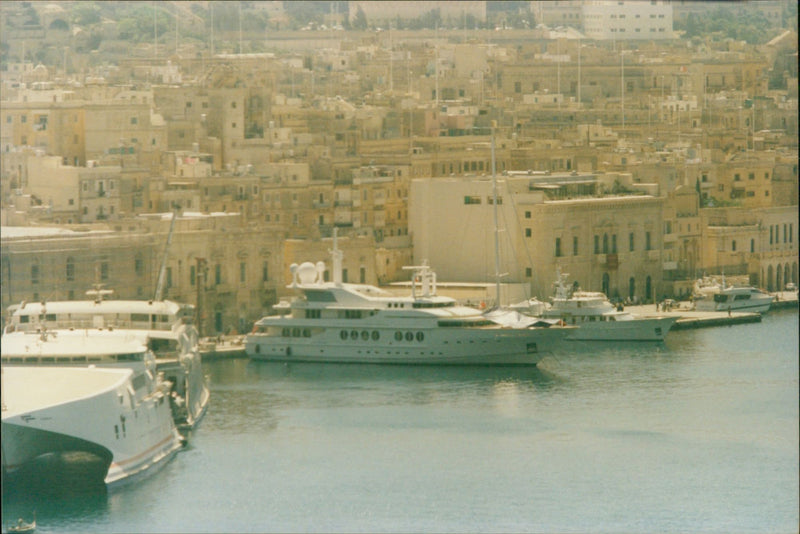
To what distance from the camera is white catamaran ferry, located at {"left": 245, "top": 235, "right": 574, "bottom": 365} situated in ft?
48.3

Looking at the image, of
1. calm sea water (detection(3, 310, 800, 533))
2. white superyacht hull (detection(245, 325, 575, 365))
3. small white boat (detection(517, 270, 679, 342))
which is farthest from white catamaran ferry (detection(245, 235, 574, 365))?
small white boat (detection(517, 270, 679, 342))

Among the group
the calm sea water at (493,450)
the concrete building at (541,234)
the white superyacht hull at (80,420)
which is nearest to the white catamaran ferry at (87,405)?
the white superyacht hull at (80,420)

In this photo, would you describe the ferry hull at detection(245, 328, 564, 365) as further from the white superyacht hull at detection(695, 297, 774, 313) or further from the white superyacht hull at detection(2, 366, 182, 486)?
the white superyacht hull at detection(2, 366, 182, 486)

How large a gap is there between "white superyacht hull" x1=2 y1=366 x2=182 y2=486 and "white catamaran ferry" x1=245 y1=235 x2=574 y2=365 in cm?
411

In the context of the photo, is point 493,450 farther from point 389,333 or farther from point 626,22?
point 626,22

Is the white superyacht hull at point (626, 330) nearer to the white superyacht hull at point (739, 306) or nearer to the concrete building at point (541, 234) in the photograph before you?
the concrete building at point (541, 234)

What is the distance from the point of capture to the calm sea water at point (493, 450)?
978 centimetres

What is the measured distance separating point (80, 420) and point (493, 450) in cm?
246

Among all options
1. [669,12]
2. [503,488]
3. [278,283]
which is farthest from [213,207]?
[669,12]

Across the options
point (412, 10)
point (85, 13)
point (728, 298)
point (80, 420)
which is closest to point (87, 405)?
point (80, 420)

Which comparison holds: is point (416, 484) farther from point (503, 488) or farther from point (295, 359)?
point (295, 359)

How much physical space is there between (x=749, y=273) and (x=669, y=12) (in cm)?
898

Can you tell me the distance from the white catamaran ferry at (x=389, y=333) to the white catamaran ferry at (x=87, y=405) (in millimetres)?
3443

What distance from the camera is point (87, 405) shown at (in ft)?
32.8
